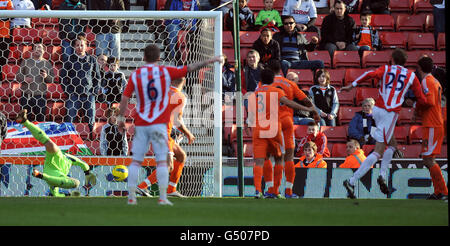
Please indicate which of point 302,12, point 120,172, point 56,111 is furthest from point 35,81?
point 302,12

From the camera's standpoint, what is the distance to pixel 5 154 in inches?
444

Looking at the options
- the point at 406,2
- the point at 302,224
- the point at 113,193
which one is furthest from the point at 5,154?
the point at 406,2

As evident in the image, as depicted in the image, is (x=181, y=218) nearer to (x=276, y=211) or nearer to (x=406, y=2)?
(x=276, y=211)

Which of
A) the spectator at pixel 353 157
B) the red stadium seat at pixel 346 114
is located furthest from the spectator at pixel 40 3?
the spectator at pixel 353 157

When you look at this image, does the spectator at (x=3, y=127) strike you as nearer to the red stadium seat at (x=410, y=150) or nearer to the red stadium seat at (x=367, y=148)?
the red stadium seat at (x=367, y=148)

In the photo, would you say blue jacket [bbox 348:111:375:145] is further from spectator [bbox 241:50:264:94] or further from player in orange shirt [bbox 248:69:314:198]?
player in orange shirt [bbox 248:69:314:198]

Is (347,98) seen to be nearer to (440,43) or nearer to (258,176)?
(440,43)

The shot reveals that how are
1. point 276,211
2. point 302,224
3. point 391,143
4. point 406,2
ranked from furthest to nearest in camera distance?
point 406,2 < point 391,143 < point 276,211 < point 302,224

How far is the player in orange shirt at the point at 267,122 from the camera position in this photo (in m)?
9.31

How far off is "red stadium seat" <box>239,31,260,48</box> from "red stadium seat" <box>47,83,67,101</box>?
14.6 feet

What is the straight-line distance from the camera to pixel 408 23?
55.0ft

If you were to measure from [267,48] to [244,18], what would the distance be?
1.84 m

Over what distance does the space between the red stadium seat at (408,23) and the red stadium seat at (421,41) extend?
446 mm
